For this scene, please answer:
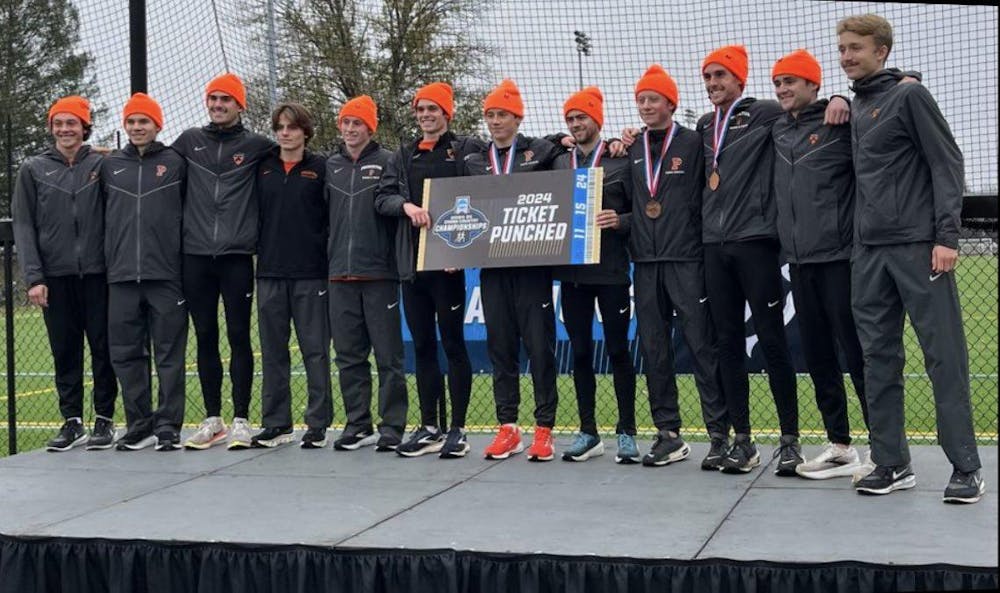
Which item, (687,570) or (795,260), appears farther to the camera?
(795,260)

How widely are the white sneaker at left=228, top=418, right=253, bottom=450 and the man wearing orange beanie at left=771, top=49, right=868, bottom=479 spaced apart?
3.19 m

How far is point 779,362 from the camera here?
20.0 ft

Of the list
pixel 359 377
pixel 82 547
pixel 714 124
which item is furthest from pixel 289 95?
pixel 82 547

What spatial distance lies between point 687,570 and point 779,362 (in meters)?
1.95

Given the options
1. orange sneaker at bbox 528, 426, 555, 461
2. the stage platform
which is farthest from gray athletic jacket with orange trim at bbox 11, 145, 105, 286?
orange sneaker at bbox 528, 426, 555, 461

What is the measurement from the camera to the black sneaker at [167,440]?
741 centimetres

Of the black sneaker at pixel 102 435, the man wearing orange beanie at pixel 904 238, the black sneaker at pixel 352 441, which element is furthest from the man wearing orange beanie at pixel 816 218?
the black sneaker at pixel 102 435

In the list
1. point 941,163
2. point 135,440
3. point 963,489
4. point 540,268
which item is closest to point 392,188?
point 540,268

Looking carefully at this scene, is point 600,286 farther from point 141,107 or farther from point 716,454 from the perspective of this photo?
point 141,107

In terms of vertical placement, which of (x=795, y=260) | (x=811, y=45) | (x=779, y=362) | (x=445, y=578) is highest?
(x=811, y=45)

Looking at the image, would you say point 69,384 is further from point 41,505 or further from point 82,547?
point 82,547

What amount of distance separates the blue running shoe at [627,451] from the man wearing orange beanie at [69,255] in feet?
10.2

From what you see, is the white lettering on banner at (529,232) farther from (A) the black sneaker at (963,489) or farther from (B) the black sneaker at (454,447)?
(A) the black sneaker at (963,489)

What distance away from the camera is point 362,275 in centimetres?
700
